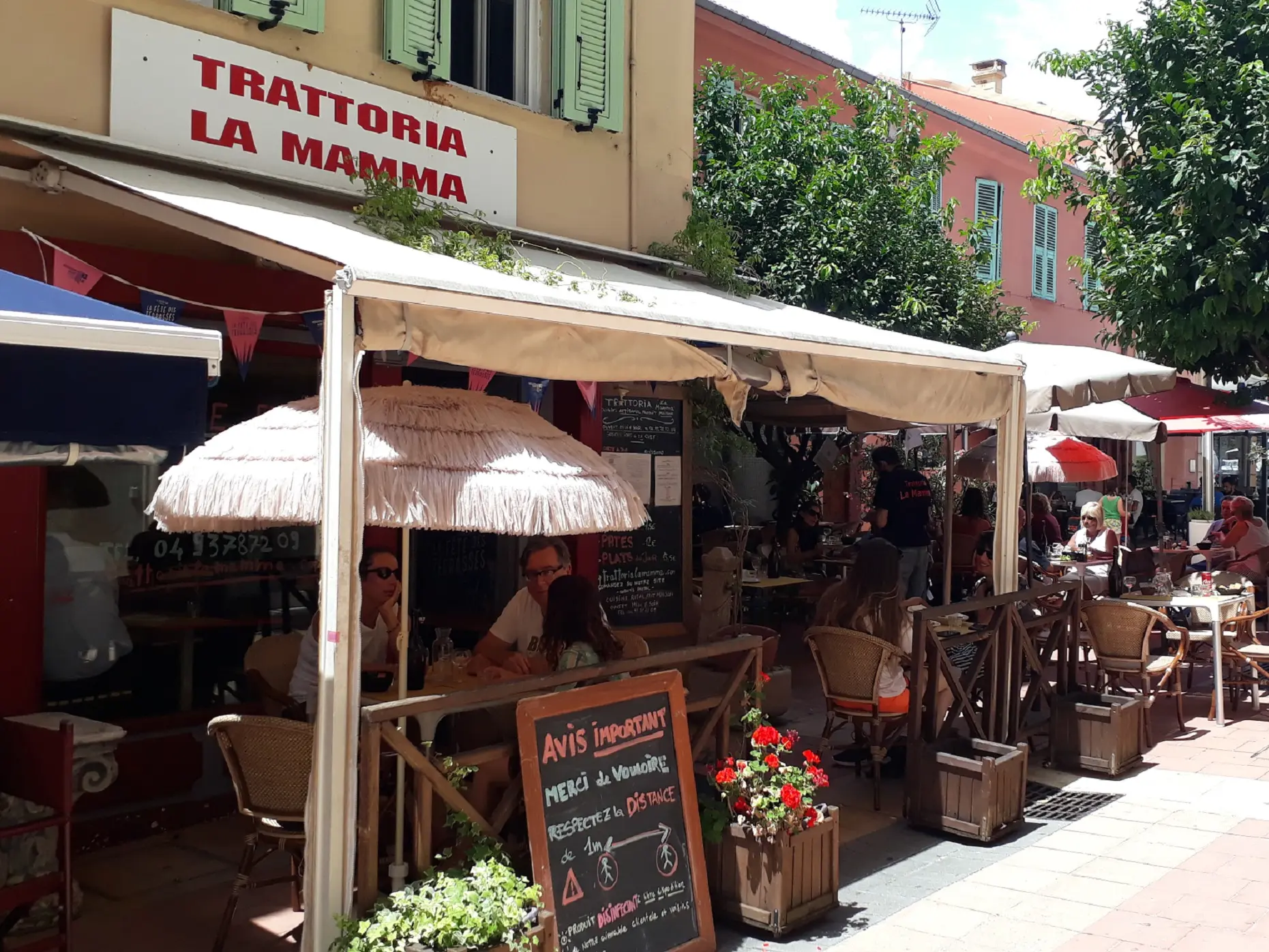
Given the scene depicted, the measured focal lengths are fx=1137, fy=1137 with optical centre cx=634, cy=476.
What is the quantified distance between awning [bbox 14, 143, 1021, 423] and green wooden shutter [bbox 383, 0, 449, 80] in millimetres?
1188

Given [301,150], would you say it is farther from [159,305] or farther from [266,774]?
[266,774]

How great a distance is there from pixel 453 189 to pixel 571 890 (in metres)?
4.39

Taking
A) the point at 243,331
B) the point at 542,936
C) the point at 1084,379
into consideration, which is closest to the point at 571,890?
the point at 542,936

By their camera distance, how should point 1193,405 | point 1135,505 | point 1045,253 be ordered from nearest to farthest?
point 1193,405, point 1135,505, point 1045,253

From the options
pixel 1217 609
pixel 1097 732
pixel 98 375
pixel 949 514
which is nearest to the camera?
pixel 98 375

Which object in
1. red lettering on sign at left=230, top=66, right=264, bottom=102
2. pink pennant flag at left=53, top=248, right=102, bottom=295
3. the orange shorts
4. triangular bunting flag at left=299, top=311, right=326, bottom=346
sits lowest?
the orange shorts

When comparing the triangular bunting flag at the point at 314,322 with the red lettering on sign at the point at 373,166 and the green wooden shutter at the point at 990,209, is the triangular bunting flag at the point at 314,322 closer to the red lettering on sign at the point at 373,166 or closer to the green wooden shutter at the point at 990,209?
the red lettering on sign at the point at 373,166

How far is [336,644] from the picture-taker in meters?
3.32

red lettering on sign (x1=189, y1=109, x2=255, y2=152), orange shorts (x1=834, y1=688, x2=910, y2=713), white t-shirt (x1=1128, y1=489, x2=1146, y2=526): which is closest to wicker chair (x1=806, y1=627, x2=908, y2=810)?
orange shorts (x1=834, y1=688, x2=910, y2=713)

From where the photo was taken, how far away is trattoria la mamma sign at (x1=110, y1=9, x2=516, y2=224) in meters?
5.35

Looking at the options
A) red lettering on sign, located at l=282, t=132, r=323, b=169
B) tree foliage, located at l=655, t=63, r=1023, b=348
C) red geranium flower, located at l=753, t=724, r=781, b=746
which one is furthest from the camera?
tree foliage, located at l=655, t=63, r=1023, b=348

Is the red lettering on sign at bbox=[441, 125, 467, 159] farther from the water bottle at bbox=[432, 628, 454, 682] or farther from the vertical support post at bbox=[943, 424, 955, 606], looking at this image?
Answer: the vertical support post at bbox=[943, 424, 955, 606]

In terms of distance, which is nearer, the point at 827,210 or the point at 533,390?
the point at 533,390

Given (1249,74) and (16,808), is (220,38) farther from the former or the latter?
(1249,74)
